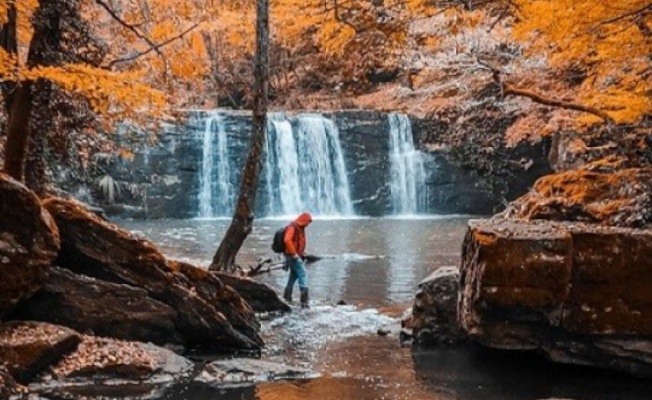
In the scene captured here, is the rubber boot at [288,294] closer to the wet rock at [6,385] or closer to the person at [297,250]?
the person at [297,250]

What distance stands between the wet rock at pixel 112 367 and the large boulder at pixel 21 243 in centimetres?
77

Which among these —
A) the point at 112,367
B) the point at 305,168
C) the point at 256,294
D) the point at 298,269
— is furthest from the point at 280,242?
the point at 305,168

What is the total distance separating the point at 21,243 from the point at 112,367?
1463 millimetres

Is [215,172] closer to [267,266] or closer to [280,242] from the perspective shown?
[267,266]

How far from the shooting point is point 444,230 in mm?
22875

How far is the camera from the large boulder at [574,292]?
6551 mm

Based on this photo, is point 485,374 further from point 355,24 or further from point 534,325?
point 355,24

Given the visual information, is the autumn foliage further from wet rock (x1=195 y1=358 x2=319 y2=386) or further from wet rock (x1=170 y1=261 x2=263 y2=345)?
wet rock (x1=195 y1=358 x2=319 y2=386)

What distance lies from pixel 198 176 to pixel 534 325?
21.7 meters

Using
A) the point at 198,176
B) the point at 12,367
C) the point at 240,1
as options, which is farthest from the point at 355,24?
the point at 198,176

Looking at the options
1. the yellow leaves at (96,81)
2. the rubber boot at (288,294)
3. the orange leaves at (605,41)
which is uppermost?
the orange leaves at (605,41)

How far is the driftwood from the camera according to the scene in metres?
14.1

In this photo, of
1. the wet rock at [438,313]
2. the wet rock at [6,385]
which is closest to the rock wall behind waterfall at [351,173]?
the wet rock at [438,313]

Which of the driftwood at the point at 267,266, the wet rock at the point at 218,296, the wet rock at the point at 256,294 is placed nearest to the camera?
the wet rock at the point at 218,296
